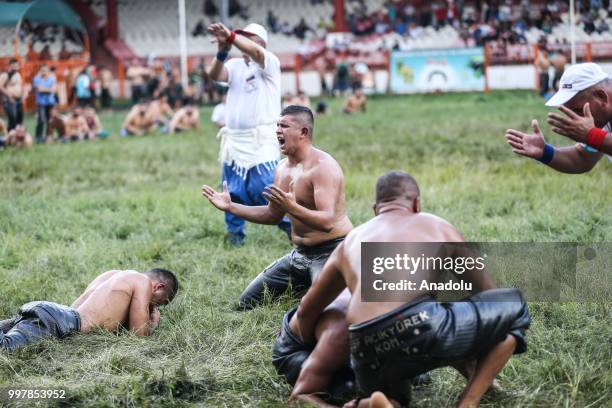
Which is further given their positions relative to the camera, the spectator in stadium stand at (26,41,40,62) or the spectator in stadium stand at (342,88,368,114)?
the spectator in stadium stand at (26,41,40,62)

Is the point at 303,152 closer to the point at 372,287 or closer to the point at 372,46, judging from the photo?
the point at 372,287

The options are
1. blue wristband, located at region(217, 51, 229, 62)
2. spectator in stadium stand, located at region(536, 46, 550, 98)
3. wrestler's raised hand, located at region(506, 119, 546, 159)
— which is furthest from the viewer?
spectator in stadium stand, located at region(536, 46, 550, 98)

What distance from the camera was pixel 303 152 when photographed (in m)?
5.61

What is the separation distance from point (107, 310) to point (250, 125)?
2872 mm

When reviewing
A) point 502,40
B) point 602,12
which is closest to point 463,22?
point 502,40

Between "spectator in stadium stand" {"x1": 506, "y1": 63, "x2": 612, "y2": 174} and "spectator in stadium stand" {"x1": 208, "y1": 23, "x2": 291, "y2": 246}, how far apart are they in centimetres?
272

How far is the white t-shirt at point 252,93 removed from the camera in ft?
25.2

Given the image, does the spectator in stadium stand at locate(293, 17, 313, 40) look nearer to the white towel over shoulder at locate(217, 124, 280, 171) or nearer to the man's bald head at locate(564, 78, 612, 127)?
the white towel over shoulder at locate(217, 124, 280, 171)

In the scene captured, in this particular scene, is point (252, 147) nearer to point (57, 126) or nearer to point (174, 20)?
point (57, 126)

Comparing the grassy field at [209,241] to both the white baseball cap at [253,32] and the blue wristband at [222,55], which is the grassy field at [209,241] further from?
the white baseball cap at [253,32]

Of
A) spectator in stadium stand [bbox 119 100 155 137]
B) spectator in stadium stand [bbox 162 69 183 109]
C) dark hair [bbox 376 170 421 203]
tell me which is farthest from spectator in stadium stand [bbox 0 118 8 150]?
dark hair [bbox 376 170 421 203]

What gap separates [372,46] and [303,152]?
24.9 metres

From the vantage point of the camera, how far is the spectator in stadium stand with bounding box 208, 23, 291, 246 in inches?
303

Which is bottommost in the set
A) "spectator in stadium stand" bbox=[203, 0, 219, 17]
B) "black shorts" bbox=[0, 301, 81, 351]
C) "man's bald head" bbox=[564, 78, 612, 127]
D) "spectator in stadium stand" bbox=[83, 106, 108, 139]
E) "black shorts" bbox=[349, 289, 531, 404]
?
"spectator in stadium stand" bbox=[83, 106, 108, 139]
